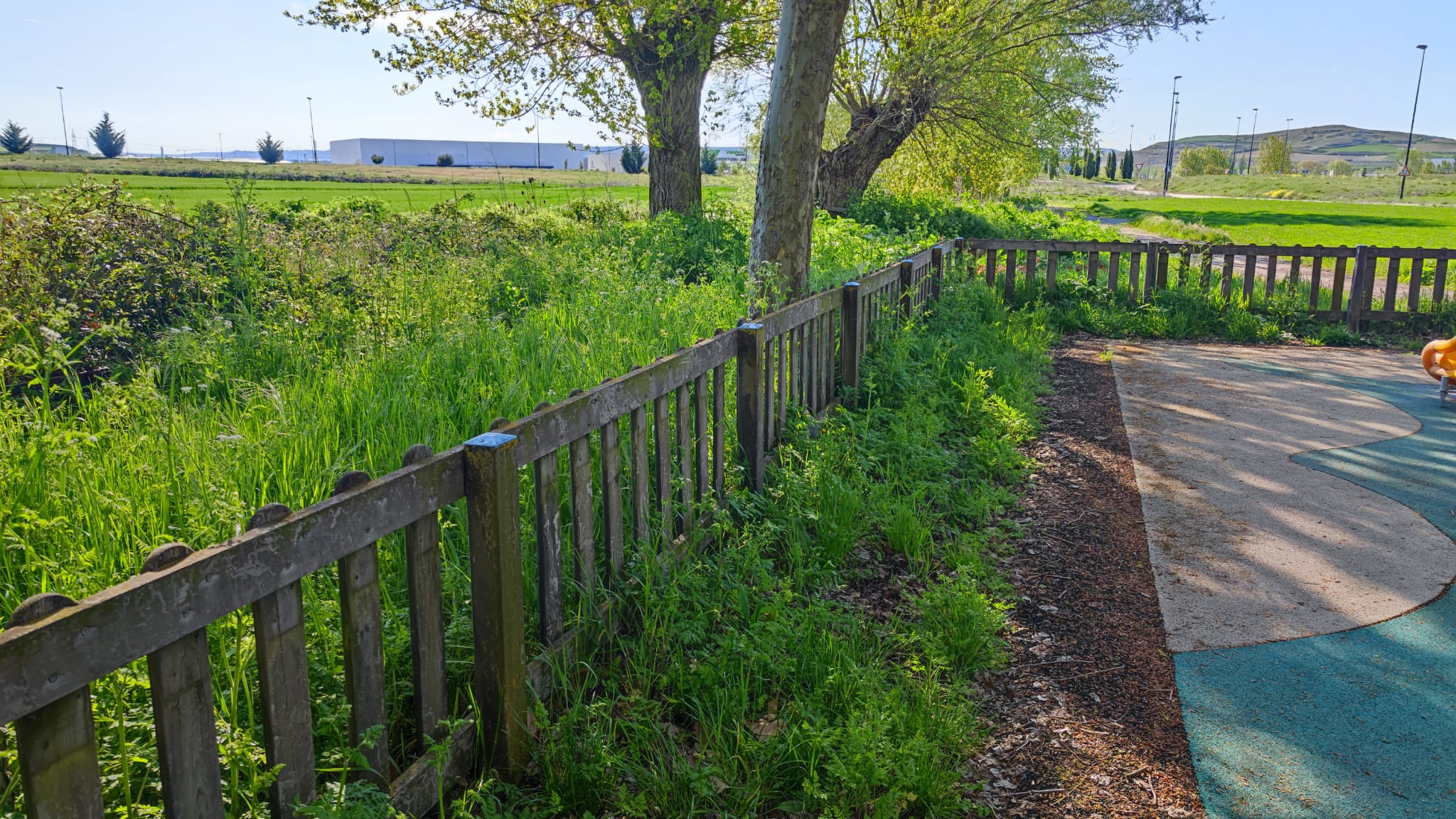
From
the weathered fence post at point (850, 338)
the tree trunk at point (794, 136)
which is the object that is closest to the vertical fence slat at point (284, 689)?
the weathered fence post at point (850, 338)

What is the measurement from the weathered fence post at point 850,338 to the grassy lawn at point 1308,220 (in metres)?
28.0

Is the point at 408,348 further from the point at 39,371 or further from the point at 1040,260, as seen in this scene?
the point at 1040,260

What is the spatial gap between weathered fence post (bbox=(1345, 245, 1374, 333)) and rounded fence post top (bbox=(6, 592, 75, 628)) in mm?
14318

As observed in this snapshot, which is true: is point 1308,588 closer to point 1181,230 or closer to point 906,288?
point 906,288

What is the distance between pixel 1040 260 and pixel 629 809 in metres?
15.4

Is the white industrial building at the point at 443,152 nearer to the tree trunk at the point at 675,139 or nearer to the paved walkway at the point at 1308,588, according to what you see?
the tree trunk at the point at 675,139

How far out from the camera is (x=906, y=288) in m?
9.80

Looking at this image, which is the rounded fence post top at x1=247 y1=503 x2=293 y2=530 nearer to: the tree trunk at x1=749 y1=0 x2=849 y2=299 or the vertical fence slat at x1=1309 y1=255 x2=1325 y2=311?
the tree trunk at x1=749 y1=0 x2=849 y2=299

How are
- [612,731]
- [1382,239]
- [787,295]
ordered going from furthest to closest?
1. [1382,239]
2. [787,295]
3. [612,731]

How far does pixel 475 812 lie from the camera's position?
9.45 ft

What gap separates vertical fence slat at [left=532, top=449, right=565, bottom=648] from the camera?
10.6ft

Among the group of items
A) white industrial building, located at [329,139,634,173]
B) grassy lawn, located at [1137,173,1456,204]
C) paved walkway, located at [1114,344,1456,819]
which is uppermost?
white industrial building, located at [329,139,634,173]

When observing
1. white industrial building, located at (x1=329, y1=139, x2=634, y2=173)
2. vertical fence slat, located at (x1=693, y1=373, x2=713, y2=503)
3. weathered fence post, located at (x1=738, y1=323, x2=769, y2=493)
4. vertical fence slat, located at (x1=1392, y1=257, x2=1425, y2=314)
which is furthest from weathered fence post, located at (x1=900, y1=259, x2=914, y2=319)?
white industrial building, located at (x1=329, y1=139, x2=634, y2=173)

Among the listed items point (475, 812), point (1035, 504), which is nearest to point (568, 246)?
point (1035, 504)
